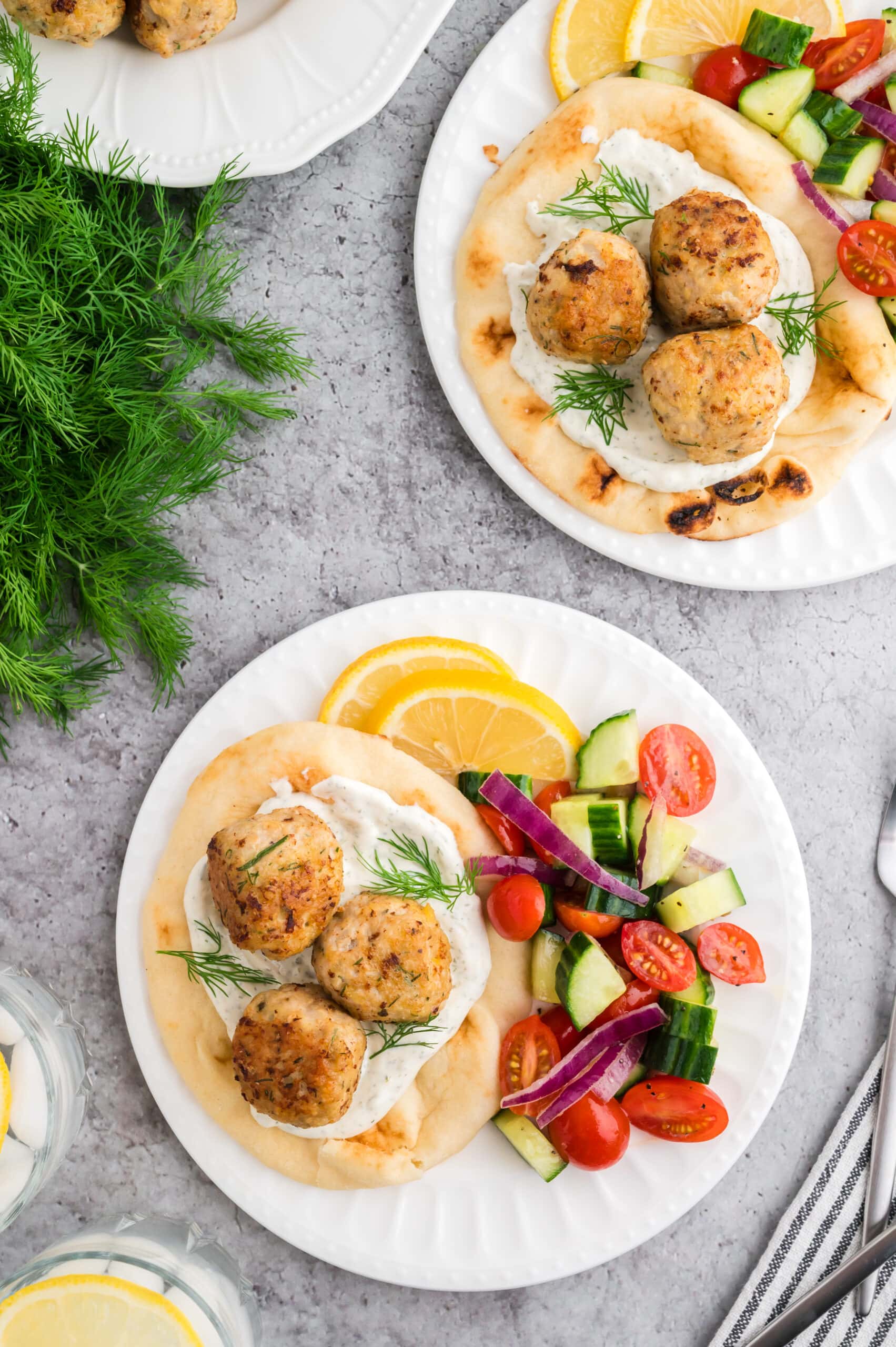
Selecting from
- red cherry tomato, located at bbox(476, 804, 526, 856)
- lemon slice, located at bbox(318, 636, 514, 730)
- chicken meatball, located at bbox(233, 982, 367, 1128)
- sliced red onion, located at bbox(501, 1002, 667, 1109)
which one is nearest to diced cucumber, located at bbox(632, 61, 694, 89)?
lemon slice, located at bbox(318, 636, 514, 730)

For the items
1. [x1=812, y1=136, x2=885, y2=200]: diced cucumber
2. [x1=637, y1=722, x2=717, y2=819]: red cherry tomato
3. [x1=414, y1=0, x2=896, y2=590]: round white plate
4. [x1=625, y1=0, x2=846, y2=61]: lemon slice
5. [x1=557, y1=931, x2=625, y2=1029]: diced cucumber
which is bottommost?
[x1=557, y1=931, x2=625, y2=1029]: diced cucumber

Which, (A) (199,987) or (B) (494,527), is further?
(B) (494,527)

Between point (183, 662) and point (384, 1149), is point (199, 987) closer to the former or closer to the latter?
point (384, 1149)

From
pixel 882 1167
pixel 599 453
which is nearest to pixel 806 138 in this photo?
pixel 599 453

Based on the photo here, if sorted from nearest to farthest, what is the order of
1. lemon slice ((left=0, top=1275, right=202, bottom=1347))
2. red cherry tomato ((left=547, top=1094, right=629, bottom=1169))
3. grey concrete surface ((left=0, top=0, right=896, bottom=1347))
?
1. lemon slice ((left=0, top=1275, right=202, bottom=1347))
2. red cherry tomato ((left=547, top=1094, right=629, bottom=1169))
3. grey concrete surface ((left=0, top=0, right=896, bottom=1347))

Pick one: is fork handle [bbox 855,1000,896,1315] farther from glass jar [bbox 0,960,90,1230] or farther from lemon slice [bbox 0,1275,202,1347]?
glass jar [bbox 0,960,90,1230]

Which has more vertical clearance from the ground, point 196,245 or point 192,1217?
point 196,245

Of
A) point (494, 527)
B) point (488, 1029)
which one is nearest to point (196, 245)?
point (494, 527)

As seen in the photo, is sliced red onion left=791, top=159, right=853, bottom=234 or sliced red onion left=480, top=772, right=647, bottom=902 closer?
sliced red onion left=480, top=772, right=647, bottom=902
